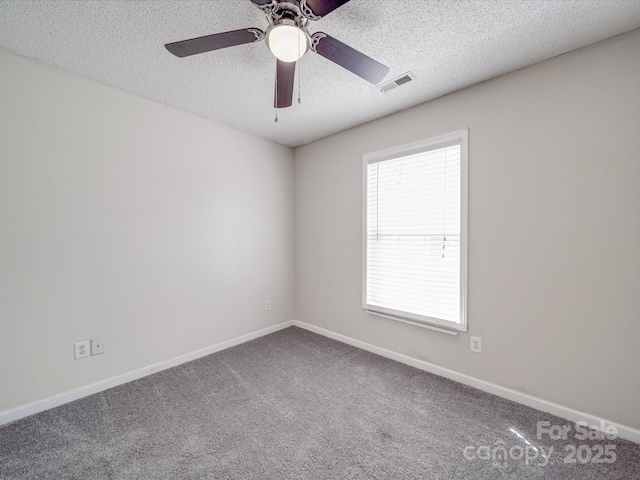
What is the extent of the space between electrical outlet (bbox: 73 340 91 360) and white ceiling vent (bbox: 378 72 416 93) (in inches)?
122

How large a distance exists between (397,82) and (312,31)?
85cm

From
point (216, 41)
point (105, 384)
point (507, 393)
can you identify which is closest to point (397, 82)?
point (216, 41)

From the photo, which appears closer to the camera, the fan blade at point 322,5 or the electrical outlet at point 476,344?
the fan blade at point 322,5

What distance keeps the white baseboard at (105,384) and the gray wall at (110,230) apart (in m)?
0.04

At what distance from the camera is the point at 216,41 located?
135 cm

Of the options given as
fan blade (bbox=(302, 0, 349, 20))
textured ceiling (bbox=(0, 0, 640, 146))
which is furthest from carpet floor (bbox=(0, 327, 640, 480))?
textured ceiling (bbox=(0, 0, 640, 146))

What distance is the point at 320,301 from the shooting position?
3432mm

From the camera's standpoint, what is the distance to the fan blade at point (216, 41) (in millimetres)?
1320

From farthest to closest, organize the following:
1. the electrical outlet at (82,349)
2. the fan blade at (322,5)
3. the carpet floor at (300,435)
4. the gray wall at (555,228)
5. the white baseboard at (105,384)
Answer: the electrical outlet at (82,349), the white baseboard at (105,384), the gray wall at (555,228), the carpet floor at (300,435), the fan blade at (322,5)

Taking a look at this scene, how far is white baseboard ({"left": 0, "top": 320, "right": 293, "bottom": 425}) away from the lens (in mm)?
1822

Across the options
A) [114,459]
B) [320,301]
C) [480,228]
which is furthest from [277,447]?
[480,228]

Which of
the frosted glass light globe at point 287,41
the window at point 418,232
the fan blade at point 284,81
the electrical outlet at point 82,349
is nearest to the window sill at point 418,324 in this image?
the window at point 418,232

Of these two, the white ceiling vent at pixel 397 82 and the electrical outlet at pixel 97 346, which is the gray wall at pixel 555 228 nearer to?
the white ceiling vent at pixel 397 82

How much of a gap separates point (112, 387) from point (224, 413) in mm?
1063
